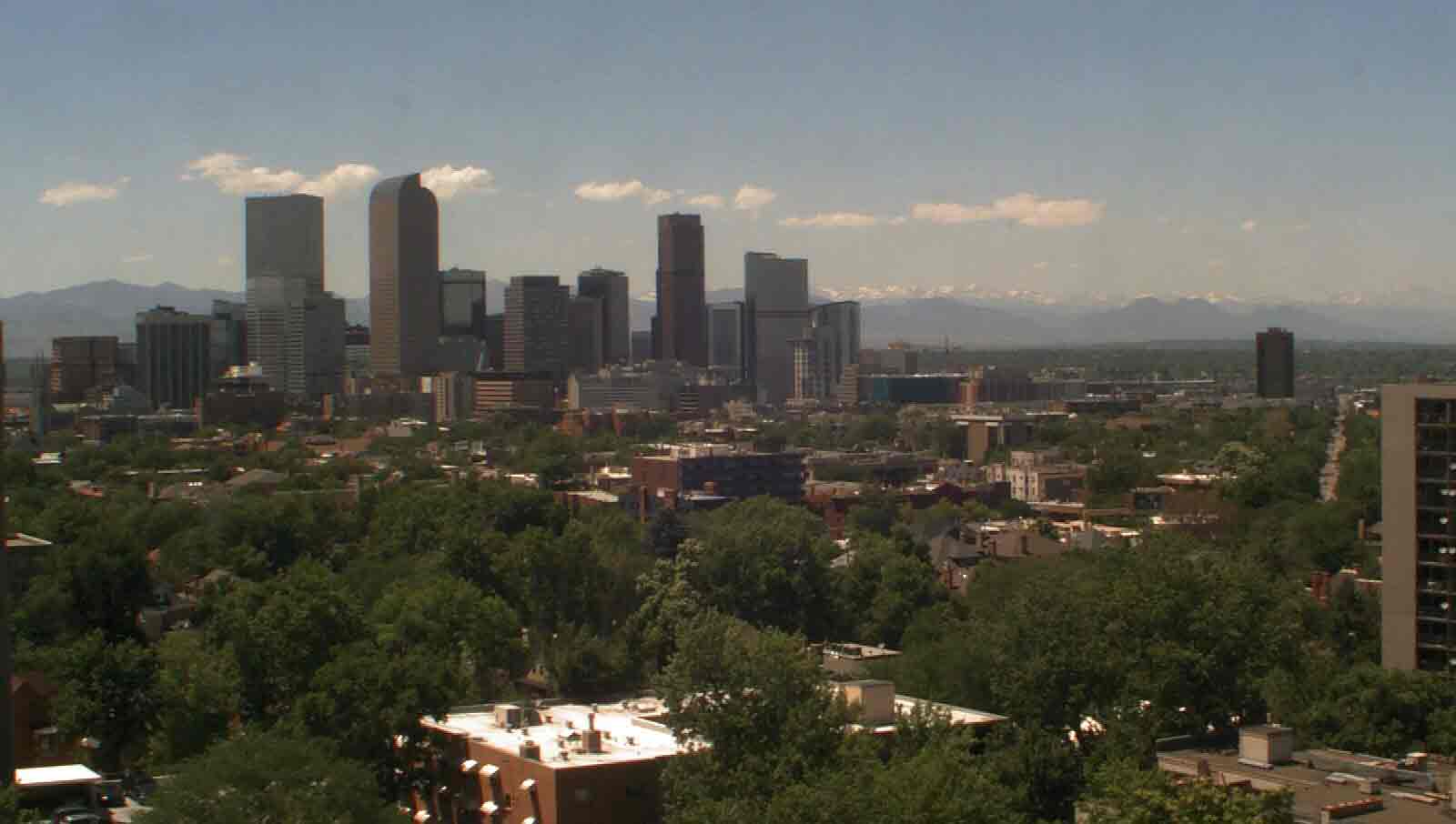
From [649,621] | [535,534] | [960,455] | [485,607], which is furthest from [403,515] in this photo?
[960,455]

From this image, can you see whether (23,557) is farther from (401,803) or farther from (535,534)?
(401,803)

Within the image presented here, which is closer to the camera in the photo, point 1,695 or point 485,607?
point 1,695

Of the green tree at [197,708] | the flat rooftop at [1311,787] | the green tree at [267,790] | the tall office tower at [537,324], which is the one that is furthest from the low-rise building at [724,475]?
the tall office tower at [537,324]

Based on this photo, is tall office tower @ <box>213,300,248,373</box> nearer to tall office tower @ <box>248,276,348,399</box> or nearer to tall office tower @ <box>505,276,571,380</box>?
tall office tower @ <box>248,276,348,399</box>

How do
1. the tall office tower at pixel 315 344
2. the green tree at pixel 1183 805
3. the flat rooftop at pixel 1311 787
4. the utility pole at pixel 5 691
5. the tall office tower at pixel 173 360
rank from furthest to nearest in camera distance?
the tall office tower at pixel 315 344, the tall office tower at pixel 173 360, the utility pole at pixel 5 691, the flat rooftop at pixel 1311 787, the green tree at pixel 1183 805

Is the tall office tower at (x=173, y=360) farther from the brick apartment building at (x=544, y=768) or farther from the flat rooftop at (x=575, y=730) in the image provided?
the brick apartment building at (x=544, y=768)

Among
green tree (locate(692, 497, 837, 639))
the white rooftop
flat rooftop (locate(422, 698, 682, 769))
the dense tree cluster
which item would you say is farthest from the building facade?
the white rooftop

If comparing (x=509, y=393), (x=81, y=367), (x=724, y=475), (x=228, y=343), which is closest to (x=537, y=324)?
(x=228, y=343)

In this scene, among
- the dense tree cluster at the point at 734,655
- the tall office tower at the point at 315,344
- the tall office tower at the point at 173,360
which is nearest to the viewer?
the dense tree cluster at the point at 734,655
